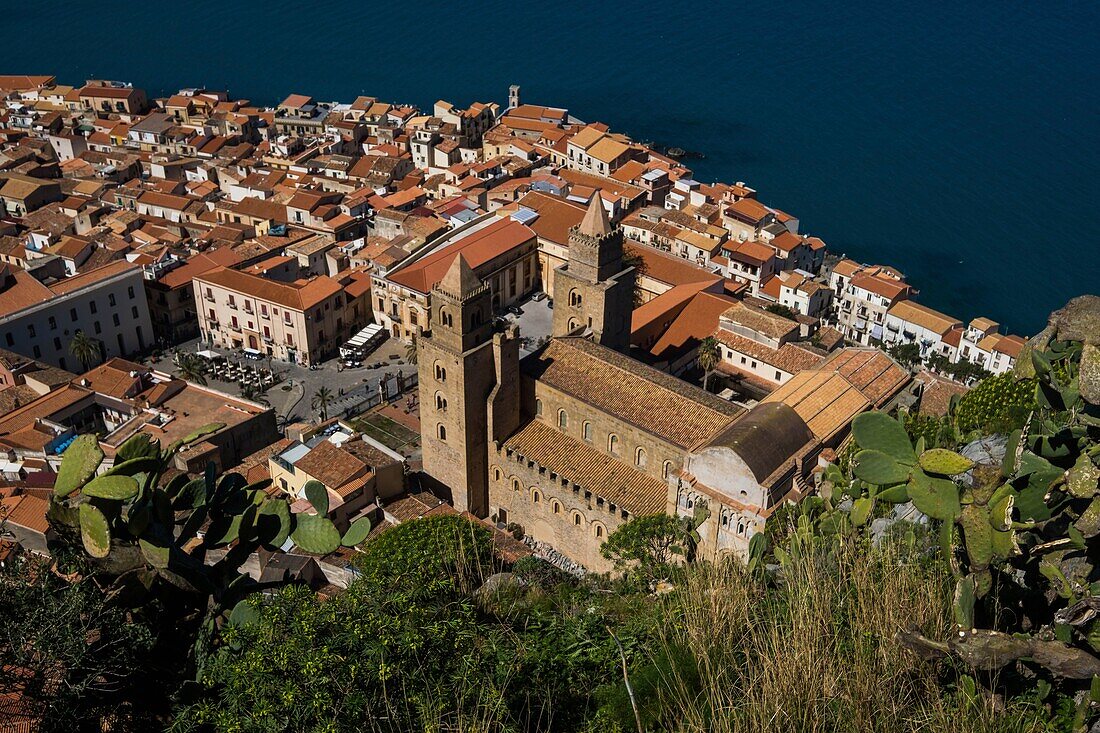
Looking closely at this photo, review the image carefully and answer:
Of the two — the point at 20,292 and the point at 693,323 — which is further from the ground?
the point at 693,323

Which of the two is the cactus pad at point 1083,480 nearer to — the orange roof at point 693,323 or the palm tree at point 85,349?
the orange roof at point 693,323

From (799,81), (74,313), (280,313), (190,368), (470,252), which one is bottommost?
(190,368)

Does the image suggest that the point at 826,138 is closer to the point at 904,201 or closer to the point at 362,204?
the point at 904,201

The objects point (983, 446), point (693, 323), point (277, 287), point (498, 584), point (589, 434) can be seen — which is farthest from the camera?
point (277, 287)

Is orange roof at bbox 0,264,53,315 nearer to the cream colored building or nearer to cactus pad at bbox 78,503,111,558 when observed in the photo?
the cream colored building

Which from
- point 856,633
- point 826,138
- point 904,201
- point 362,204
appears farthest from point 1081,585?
point 826,138

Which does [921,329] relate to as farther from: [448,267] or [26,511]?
[26,511]

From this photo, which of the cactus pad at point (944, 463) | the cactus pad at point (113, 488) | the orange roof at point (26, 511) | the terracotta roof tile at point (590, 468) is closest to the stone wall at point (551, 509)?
the terracotta roof tile at point (590, 468)

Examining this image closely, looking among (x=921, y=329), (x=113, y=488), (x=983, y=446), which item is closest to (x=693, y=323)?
(x=921, y=329)
